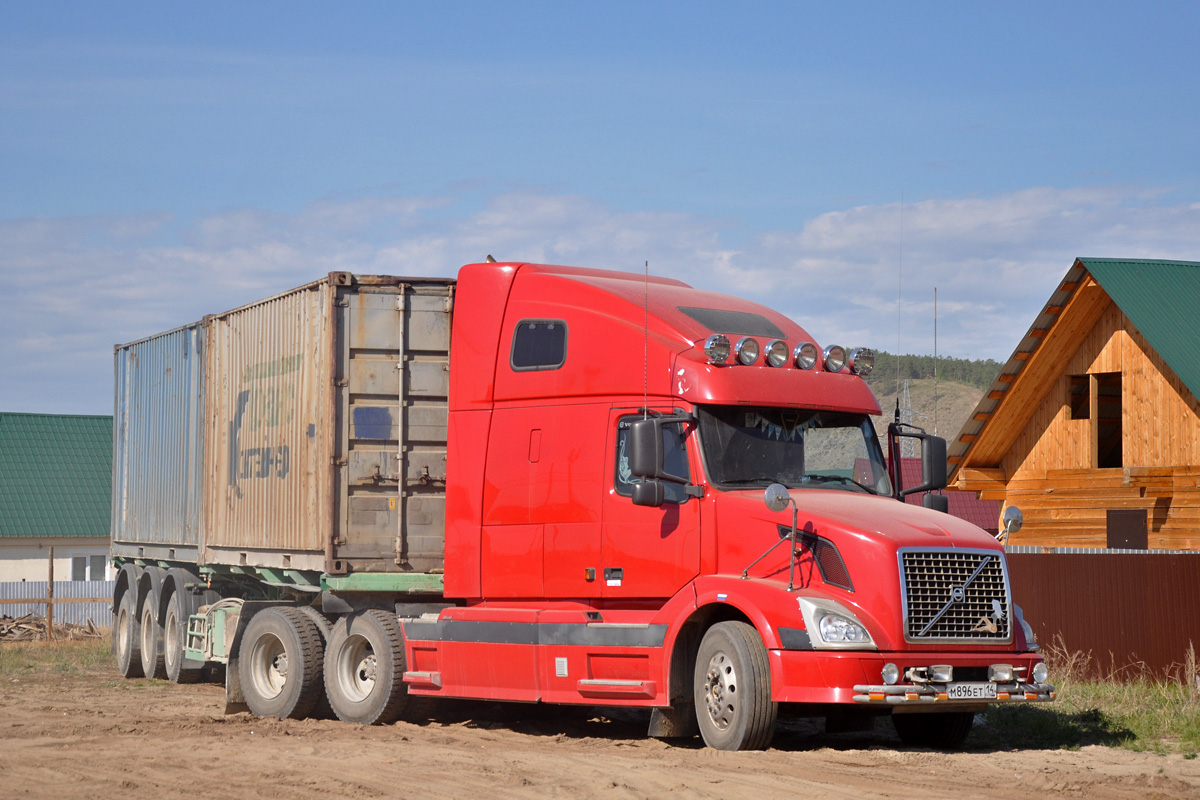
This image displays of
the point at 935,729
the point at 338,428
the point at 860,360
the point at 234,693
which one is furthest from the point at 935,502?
the point at 234,693

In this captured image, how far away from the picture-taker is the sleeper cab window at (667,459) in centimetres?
1199

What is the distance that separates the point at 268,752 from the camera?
11.7 meters

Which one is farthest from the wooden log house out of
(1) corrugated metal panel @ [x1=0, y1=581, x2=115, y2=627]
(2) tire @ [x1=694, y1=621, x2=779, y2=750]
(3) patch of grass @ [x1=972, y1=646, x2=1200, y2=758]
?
(1) corrugated metal panel @ [x1=0, y1=581, x2=115, y2=627]

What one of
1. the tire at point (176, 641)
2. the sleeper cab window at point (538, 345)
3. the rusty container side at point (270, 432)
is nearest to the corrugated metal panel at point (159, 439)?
the rusty container side at point (270, 432)

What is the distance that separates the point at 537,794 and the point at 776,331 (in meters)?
5.49

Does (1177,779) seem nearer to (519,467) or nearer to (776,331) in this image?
(776,331)

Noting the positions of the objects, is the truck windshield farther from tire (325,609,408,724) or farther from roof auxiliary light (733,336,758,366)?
tire (325,609,408,724)

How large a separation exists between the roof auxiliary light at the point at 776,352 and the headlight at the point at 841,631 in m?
2.55

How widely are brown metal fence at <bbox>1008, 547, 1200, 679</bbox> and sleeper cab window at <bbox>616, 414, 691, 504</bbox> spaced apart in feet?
26.8

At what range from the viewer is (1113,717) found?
46.1 ft

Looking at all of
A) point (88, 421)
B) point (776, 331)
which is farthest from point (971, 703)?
point (88, 421)

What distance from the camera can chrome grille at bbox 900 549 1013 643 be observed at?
11.0 m

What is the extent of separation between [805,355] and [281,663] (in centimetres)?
687

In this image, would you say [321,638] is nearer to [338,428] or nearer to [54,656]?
[338,428]
